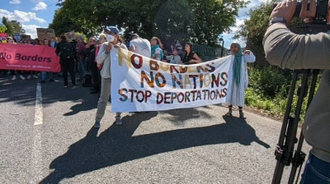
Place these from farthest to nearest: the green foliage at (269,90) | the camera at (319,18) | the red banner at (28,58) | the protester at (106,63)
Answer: the red banner at (28,58) < the green foliage at (269,90) < the protester at (106,63) < the camera at (319,18)

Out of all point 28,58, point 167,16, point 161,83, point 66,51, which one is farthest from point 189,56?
point 167,16

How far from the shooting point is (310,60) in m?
1.00

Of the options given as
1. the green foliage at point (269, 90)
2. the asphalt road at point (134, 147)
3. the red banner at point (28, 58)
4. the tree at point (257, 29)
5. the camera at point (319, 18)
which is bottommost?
the asphalt road at point (134, 147)

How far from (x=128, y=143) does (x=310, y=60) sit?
315cm

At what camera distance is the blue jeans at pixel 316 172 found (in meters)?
1.13

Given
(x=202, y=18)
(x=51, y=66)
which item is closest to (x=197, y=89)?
(x=51, y=66)

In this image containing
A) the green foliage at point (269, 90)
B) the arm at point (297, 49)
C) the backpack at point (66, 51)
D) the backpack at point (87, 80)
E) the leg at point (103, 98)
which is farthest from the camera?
the backpack at point (87, 80)

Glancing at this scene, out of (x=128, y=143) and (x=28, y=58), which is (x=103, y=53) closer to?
(x=128, y=143)

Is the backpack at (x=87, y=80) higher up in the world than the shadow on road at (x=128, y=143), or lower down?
higher up

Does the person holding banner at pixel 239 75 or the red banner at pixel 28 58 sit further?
the red banner at pixel 28 58

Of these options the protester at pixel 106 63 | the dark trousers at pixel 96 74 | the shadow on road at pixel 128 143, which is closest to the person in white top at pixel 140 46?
the protester at pixel 106 63

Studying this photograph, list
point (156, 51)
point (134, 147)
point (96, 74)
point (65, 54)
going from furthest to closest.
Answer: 1. point (65, 54)
2. point (96, 74)
3. point (156, 51)
4. point (134, 147)

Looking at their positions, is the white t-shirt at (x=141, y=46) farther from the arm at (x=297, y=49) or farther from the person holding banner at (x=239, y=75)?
the arm at (x=297, y=49)

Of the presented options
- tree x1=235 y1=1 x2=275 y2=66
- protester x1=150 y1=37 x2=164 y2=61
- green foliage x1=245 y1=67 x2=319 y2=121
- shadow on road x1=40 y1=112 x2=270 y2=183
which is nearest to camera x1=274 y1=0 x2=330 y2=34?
shadow on road x1=40 y1=112 x2=270 y2=183
